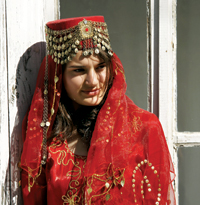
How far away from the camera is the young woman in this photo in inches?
46.8

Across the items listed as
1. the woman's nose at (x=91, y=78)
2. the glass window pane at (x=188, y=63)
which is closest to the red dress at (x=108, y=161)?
the woman's nose at (x=91, y=78)

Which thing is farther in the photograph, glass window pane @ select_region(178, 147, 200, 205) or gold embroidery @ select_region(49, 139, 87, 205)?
glass window pane @ select_region(178, 147, 200, 205)

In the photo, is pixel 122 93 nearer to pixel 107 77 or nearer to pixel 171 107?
pixel 107 77

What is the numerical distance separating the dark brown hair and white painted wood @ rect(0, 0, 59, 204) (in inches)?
6.5

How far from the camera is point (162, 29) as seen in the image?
1.56 metres

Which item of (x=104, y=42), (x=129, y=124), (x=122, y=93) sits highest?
(x=104, y=42)

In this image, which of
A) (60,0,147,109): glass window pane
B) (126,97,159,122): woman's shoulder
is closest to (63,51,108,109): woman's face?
(126,97,159,122): woman's shoulder

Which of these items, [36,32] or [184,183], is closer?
[36,32]

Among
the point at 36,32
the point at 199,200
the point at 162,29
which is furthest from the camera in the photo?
the point at 199,200

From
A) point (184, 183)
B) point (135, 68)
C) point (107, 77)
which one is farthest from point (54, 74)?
point (184, 183)

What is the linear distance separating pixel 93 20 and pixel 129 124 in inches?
18.8

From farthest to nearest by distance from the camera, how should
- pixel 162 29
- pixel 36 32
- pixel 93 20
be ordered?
pixel 162 29, pixel 36 32, pixel 93 20

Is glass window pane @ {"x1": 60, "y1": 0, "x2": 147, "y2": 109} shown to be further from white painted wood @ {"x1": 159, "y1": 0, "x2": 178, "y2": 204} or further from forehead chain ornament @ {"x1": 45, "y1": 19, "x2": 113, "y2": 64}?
forehead chain ornament @ {"x1": 45, "y1": 19, "x2": 113, "y2": 64}

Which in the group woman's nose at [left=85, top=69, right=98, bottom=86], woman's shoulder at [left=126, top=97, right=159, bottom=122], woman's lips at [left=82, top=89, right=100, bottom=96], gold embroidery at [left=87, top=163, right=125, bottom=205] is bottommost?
gold embroidery at [left=87, top=163, right=125, bottom=205]
